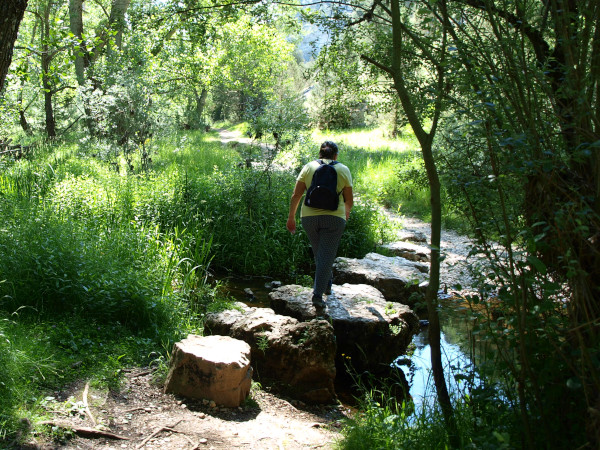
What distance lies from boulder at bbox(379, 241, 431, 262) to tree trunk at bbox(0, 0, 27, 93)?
6919mm

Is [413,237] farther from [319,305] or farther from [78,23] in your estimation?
[78,23]

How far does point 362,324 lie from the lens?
5.72 metres

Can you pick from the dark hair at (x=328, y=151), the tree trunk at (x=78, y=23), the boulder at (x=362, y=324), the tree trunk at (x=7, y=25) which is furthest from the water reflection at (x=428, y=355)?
the tree trunk at (x=78, y=23)

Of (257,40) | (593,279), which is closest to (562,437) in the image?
(593,279)

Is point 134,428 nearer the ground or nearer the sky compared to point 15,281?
nearer the ground

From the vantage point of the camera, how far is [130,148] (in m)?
12.7

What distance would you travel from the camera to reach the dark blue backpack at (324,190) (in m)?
5.68

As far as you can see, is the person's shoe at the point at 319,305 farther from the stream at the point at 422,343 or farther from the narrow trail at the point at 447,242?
the narrow trail at the point at 447,242


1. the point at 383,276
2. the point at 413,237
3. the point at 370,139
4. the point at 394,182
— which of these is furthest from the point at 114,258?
the point at 370,139

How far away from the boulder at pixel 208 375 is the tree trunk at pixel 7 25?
257 cm

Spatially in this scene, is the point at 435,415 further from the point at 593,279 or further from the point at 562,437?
the point at 593,279

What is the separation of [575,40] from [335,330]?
154 inches

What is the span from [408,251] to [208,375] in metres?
6.20

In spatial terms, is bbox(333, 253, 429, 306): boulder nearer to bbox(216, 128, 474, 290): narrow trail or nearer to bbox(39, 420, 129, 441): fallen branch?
bbox(216, 128, 474, 290): narrow trail
